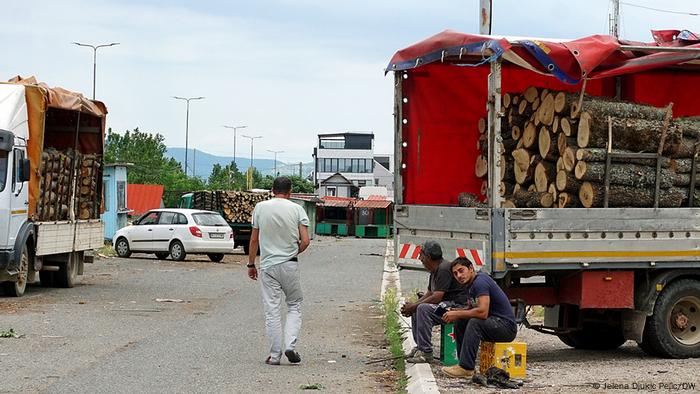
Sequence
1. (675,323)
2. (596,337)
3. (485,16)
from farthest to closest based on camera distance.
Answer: (485,16), (596,337), (675,323)

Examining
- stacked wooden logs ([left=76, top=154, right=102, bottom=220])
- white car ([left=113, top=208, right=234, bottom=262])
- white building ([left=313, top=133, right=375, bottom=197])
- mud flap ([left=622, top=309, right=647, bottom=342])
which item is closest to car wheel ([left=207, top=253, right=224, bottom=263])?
white car ([left=113, top=208, right=234, bottom=262])

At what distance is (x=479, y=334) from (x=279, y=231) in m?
2.57

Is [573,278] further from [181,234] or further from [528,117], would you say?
[181,234]

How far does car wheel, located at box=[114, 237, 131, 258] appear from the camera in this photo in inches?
1369

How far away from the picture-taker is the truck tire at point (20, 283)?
1891cm

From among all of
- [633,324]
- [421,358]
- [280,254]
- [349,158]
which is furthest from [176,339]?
[349,158]

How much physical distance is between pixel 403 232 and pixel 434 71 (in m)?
2.07

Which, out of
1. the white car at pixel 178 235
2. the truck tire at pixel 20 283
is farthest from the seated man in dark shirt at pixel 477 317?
the white car at pixel 178 235

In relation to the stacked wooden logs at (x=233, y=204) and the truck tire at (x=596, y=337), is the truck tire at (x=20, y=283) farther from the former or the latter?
the stacked wooden logs at (x=233, y=204)

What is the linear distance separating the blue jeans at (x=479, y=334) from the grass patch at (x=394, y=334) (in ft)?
1.94

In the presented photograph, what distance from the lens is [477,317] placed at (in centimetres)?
1035

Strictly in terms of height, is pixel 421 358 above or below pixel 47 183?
below

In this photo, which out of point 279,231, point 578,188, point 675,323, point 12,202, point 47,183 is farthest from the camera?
point 47,183

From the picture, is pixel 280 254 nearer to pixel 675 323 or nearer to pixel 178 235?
pixel 675 323
